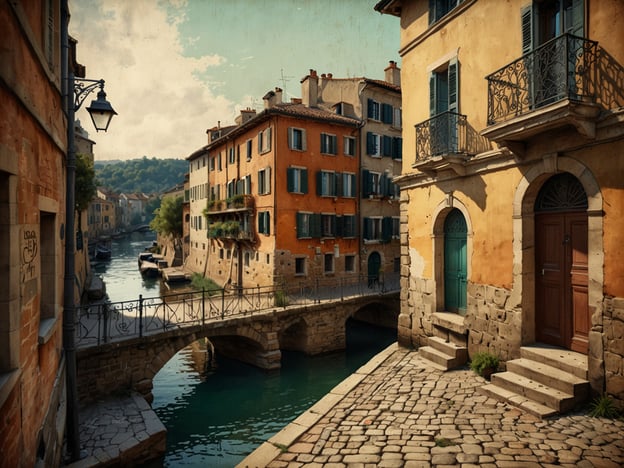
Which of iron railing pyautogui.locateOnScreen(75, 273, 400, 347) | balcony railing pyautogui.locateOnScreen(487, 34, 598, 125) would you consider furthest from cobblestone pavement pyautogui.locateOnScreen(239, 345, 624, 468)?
iron railing pyautogui.locateOnScreen(75, 273, 400, 347)

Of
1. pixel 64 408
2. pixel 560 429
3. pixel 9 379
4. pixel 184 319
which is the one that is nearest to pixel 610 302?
pixel 560 429

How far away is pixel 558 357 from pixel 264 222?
17.5 meters

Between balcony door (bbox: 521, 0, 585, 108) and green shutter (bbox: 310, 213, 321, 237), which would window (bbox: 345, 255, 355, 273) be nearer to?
green shutter (bbox: 310, 213, 321, 237)

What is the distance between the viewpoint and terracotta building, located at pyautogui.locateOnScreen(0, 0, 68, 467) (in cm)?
377

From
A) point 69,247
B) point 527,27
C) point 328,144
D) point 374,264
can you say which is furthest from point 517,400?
point 328,144

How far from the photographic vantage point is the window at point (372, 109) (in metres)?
24.8

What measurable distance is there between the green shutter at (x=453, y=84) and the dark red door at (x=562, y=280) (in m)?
3.52

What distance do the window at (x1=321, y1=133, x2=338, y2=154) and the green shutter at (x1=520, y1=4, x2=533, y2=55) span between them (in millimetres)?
15903

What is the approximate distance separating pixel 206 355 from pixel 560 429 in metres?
15.3

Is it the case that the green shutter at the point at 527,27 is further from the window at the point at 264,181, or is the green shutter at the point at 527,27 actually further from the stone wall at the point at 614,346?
the window at the point at 264,181

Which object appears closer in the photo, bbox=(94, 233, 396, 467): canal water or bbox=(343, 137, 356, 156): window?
bbox=(94, 233, 396, 467): canal water

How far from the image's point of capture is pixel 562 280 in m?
7.41

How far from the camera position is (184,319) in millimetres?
13641

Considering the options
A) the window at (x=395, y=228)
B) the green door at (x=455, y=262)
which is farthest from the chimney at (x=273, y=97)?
the green door at (x=455, y=262)
